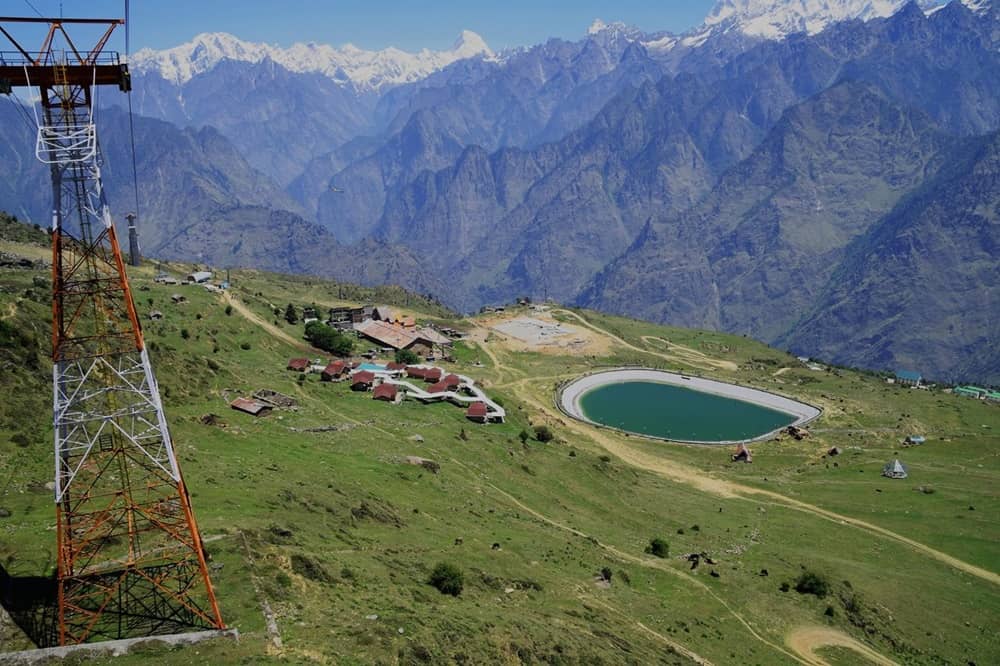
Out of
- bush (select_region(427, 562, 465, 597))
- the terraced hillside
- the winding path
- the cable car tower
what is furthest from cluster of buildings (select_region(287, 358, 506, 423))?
the cable car tower

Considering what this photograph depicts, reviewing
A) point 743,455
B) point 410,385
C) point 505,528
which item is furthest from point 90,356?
point 743,455

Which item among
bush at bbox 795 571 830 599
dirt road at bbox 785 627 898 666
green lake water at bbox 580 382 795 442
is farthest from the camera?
green lake water at bbox 580 382 795 442

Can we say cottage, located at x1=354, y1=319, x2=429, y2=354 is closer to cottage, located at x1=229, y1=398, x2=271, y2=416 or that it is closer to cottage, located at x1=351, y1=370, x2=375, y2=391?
cottage, located at x1=351, y1=370, x2=375, y2=391

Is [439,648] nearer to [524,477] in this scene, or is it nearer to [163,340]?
[524,477]

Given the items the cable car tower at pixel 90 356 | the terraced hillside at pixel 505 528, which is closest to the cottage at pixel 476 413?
the terraced hillside at pixel 505 528

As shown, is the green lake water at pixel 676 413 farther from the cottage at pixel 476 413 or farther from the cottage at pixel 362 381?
the cottage at pixel 362 381

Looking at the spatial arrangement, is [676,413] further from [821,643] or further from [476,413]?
[821,643]

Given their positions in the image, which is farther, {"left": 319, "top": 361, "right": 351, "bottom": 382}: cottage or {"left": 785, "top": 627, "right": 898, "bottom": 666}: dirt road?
{"left": 319, "top": 361, "right": 351, "bottom": 382}: cottage
